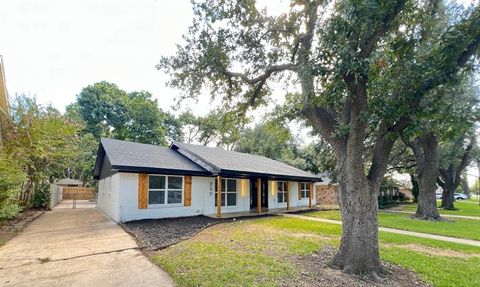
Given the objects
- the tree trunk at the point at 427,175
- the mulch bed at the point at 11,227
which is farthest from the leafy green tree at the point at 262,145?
the mulch bed at the point at 11,227

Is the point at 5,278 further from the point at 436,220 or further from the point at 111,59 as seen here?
the point at 436,220

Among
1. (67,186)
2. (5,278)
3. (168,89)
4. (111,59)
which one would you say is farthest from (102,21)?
(67,186)

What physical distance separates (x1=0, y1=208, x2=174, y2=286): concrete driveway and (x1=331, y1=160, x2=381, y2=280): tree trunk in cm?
365

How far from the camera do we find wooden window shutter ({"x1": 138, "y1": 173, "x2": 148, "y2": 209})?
1087 centimetres

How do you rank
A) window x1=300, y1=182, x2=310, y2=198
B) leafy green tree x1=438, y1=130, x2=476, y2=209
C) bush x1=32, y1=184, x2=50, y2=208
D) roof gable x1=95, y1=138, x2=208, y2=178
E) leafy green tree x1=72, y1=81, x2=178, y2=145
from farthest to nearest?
leafy green tree x1=72, y1=81, x2=178, y2=145
leafy green tree x1=438, y1=130, x2=476, y2=209
window x1=300, y1=182, x2=310, y2=198
bush x1=32, y1=184, x2=50, y2=208
roof gable x1=95, y1=138, x2=208, y2=178

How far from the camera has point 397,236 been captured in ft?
29.6

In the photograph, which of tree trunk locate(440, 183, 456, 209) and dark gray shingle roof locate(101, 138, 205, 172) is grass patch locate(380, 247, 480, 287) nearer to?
dark gray shingle roof locate(101, 138, 205, 172)

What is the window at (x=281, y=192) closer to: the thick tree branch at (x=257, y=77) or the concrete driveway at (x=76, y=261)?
the thick tree branch at (x=257, y=77)

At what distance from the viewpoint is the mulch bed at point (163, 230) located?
A: 281 inches

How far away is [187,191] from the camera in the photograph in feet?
40.8

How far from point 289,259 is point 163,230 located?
15.8 ft

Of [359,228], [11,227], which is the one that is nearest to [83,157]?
[11,227]

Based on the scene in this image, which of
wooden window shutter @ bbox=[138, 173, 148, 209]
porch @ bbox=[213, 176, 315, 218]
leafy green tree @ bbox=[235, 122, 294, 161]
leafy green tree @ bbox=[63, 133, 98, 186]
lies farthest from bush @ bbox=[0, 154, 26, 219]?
leafy green tree @ bbox=[235, 122, 294, 161]

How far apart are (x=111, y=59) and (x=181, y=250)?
9497mm
